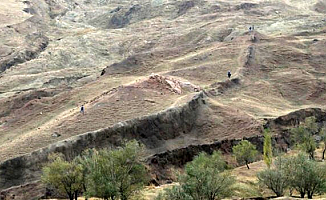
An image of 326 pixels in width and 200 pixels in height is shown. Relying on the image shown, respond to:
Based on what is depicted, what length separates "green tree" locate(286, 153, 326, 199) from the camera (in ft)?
118

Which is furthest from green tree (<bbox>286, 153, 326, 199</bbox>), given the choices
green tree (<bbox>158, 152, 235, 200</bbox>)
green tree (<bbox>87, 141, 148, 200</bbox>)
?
green tree (<bbox>87, 141, 148, 200</bbox>)

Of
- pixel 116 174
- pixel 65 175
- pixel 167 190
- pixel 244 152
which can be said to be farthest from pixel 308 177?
pixel 65 175

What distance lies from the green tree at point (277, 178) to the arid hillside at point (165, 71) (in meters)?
17.1

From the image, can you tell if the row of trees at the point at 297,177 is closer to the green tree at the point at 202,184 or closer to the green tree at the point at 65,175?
the green tree at the point at 202,184

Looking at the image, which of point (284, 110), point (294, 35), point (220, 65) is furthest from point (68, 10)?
point (284, 110)

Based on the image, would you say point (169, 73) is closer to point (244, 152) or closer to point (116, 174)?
point (244, 152)

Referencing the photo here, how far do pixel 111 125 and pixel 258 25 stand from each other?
249 ft

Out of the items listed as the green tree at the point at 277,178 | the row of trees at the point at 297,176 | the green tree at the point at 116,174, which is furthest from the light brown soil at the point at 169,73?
the green tree at the point at 116,174

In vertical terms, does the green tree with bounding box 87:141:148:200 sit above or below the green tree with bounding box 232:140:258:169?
above

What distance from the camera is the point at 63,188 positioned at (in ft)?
125

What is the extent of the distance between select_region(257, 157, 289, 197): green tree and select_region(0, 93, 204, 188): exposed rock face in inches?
721

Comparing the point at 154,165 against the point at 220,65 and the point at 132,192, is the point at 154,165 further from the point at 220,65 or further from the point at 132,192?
the point at 220,65

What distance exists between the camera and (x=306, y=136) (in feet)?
175

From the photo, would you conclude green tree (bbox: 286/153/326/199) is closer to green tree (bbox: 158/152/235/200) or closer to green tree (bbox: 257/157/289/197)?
green tree (bbox: 257/157/289/197)
